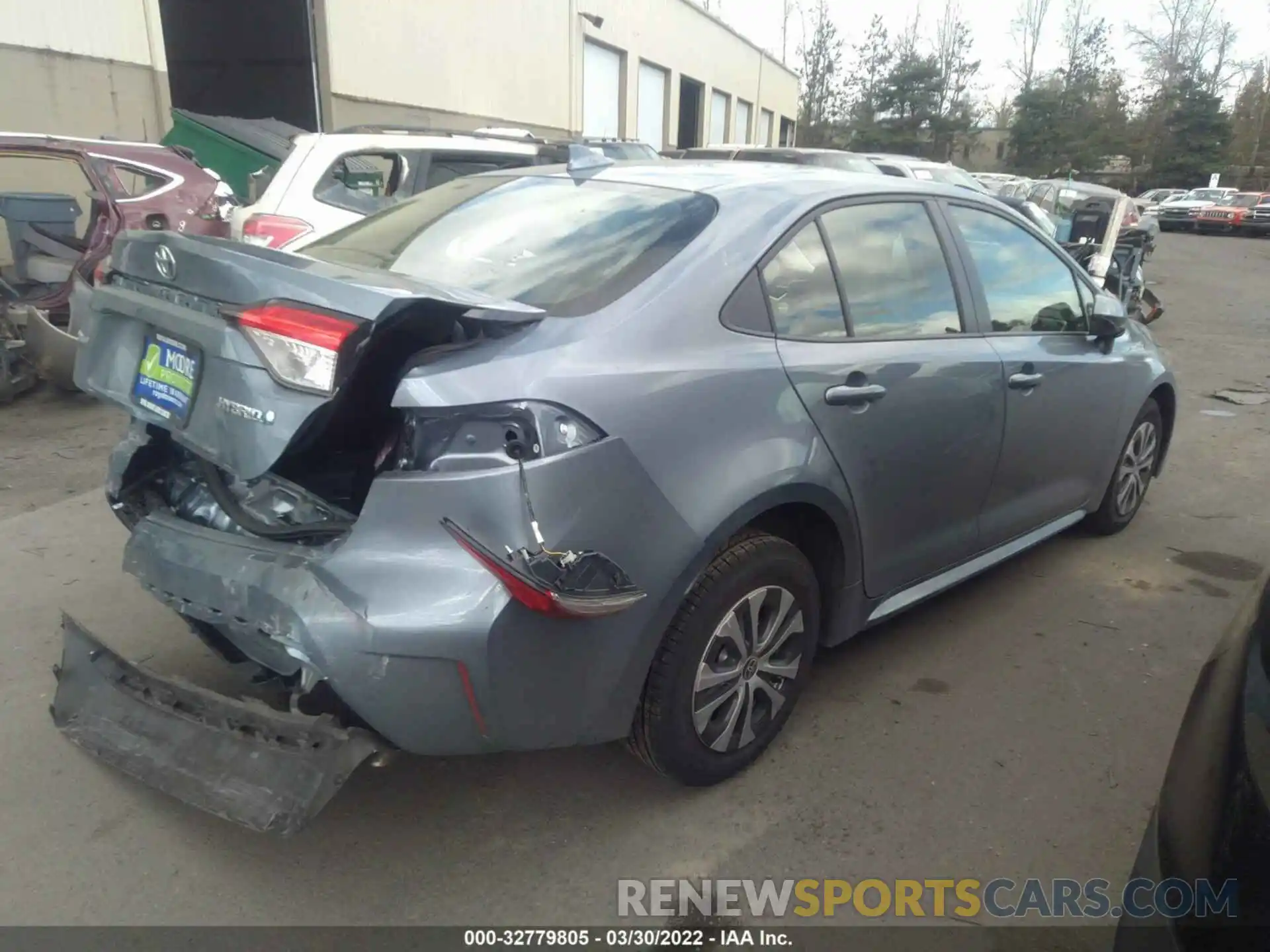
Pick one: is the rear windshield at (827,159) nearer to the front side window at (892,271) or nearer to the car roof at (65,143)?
the car roof at (65,143)

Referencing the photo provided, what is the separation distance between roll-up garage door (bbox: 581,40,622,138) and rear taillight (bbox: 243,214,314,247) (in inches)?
680

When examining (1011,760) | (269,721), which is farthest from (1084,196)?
(269,721)

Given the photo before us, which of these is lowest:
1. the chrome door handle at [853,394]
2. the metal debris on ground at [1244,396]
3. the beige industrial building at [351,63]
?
the metal debris on ground at [1244,396]

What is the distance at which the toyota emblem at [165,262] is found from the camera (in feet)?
8.05

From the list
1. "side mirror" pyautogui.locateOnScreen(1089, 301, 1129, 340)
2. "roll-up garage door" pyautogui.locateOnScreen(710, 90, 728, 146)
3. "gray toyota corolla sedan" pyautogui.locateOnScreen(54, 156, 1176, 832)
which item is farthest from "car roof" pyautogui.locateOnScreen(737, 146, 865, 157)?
"roll-up garage door" pyautogui.locateOnScreen(710, 90, 728, 146)

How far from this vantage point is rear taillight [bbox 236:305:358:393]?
2.07 metres

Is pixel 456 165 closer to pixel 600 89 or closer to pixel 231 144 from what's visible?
pixel 231 144

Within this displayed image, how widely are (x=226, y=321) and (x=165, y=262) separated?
1.27 feet

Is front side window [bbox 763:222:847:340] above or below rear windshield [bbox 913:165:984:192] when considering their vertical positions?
below

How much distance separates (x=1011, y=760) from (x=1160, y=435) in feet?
8.88

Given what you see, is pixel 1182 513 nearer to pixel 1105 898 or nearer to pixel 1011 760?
pixel 1011 760

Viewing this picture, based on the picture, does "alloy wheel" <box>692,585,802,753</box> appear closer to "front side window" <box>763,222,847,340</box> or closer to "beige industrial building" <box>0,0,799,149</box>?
"front side window" <box>763,222,847,340</box>

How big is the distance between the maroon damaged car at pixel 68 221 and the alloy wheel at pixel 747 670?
498 cm

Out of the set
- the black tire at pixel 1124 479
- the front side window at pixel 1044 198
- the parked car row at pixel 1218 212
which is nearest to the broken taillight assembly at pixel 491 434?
the black tire at pixel 1124 479
